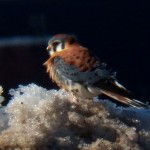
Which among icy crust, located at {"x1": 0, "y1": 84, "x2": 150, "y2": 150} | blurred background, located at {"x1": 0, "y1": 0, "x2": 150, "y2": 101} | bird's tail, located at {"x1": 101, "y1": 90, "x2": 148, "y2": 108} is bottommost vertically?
blurred background, located at {"x1": 0, "y1": 0, "x2": 150, "y2": 101}

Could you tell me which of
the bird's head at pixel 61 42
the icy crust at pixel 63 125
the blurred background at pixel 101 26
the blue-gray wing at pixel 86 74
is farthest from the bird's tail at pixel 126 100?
the blurred background at pixel 101 26

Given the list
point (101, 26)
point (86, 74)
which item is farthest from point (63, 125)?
point (101, 26)

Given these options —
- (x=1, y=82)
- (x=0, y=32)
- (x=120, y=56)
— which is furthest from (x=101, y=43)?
(x=1, y=82)

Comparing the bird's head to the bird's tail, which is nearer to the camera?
the bird's tail

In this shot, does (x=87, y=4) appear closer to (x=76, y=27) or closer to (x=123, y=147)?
(x=76, y=27)

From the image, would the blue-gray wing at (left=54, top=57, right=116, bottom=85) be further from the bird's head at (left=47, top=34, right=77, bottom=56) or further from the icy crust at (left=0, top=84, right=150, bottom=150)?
the icy crust at (left=0, top=84, right=150, bottom=150)

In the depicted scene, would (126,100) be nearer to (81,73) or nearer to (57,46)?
(81,73)

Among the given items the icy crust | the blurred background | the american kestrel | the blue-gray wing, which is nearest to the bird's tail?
the american kestrel
